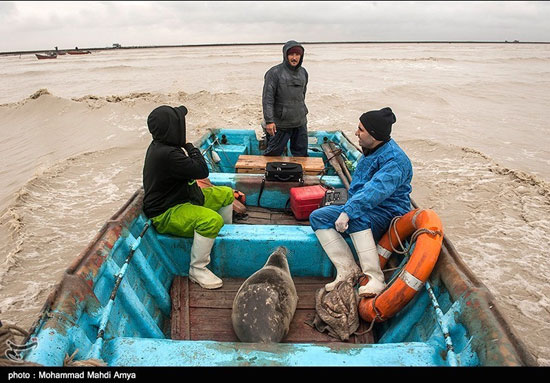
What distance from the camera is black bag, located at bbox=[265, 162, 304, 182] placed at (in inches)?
195

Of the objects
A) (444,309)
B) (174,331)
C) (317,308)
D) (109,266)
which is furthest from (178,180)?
(444,309)

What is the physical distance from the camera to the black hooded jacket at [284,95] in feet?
18.0

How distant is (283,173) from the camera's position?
4.95 m

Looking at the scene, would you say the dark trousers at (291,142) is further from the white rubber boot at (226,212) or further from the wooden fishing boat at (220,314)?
the wooden fishing boat at (220,314)

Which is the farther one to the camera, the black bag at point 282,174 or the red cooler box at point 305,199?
the black bag at point 282,174

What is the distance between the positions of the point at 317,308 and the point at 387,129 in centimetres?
176

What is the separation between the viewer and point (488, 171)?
388 inches

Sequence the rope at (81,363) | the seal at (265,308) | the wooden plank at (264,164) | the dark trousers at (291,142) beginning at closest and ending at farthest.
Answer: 1. the rope at (81,363)
2. the seal at (265,308)
3. the wooden plank at (264,164)
4. the dark trousers at (291,142)

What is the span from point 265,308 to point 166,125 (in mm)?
1840

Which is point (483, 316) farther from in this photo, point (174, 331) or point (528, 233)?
point (528, 233)

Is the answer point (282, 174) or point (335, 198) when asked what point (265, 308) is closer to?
point (335, 198)

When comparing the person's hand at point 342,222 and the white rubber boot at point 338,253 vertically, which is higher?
the person's hand at point 342,222

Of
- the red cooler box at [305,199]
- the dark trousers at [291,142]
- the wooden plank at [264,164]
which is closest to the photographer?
the red cooler box at [305,199]

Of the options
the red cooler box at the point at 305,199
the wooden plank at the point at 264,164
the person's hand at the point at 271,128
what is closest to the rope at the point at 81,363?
the red cooler box at the point at 305,199
